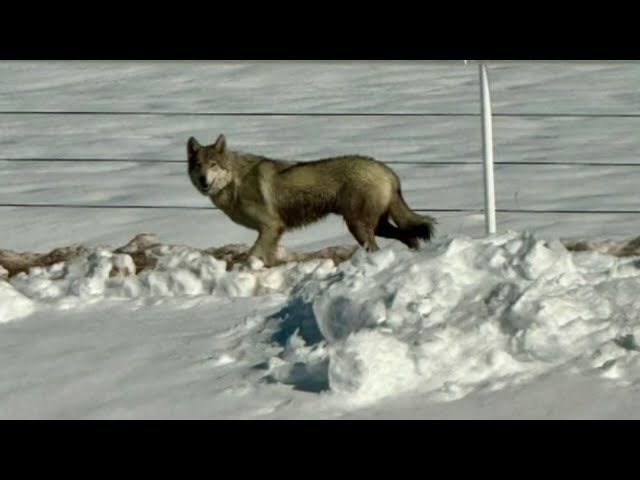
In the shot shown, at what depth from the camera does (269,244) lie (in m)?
8.68

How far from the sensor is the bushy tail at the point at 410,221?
880 cm

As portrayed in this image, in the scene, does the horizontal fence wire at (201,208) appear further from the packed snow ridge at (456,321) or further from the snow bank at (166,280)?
the packed snow ridge at (456,321)

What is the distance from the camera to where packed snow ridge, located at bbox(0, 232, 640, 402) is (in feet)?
21.5

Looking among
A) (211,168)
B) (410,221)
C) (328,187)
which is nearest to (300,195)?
(328,187)

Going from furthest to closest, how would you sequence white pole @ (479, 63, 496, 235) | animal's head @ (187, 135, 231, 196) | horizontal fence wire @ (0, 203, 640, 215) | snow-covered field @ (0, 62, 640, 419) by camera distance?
horizontal fence wire @ (0, 203, 640, 215), animal's head @ (187, 135, 231, 196), white pole @ (479, 63, 496, 235), snow-covered field @ (0, 62, 640, 419)

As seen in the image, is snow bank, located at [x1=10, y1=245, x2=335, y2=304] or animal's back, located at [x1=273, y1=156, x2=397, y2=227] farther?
animal's back, located at [x1=273, y1=156, x2=397, y2=227]

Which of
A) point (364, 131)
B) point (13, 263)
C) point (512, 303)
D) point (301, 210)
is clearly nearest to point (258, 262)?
point (301, 210)

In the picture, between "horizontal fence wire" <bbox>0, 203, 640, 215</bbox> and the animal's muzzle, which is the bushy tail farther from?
the animal's muzzle

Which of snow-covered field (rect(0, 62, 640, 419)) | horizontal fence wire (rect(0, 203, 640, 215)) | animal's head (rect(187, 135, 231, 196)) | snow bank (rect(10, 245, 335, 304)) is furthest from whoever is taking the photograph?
horizontal fence wire (rect(0, 203, 640, 215))

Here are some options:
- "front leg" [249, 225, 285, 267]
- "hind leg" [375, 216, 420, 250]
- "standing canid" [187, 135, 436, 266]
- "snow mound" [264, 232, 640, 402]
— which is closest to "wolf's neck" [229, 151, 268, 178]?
"standing canid" [187, 135, 436, 266]

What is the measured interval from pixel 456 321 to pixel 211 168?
229 centimetres

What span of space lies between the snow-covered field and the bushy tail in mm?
481

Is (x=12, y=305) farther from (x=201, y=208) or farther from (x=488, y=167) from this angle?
(x=488, y=167)

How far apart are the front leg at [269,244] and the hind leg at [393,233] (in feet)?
1.49
